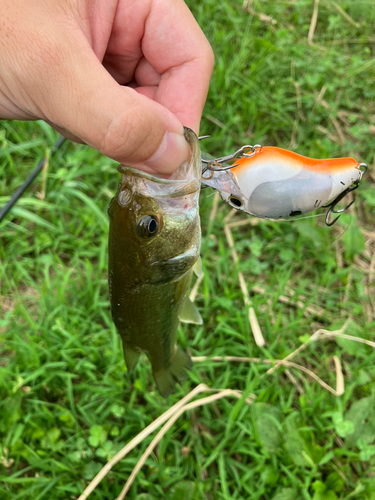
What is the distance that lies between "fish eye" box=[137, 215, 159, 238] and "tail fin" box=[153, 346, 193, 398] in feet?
3.05

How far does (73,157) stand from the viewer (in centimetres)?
304

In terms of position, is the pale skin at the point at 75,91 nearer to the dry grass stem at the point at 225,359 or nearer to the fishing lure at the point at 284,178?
the fishing lure at the point at 284,178

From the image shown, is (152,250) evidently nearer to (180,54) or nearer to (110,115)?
(110,115)

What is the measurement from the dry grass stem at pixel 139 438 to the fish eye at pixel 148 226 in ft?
4.17

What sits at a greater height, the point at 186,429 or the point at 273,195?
the point at 273,195

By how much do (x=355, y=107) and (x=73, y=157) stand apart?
2764mm

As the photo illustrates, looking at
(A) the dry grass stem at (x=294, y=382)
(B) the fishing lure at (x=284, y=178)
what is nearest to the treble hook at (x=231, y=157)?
(B) the fishing lure at (x=284, y=178)

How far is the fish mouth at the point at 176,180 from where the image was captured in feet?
4.25

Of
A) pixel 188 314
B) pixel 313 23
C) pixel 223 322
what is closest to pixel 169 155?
pixel 188 314

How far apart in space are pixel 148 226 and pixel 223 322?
131cm

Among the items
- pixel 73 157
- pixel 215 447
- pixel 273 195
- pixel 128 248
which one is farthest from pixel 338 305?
pixel 73 157

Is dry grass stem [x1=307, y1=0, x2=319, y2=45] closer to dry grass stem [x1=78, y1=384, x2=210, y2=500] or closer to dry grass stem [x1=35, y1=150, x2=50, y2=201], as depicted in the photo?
dry grass stem [x1=35, y1=150, x2=50, y2=201]

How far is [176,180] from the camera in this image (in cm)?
130

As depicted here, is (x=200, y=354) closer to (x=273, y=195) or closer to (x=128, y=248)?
(x=128, y=248)
